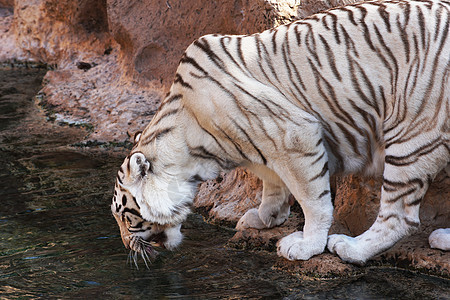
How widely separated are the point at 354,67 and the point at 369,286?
1154 mm

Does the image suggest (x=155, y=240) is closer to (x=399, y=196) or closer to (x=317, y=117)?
(x=317, y=117)

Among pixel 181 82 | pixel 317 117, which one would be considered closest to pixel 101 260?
pixel 181 82

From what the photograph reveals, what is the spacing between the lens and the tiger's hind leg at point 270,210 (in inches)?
156

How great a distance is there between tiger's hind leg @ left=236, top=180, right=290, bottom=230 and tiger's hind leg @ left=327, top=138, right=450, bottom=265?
23.4 inches

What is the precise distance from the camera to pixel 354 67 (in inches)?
132

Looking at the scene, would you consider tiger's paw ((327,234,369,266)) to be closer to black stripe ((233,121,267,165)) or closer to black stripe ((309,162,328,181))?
black stripe ((309,162,328,181))

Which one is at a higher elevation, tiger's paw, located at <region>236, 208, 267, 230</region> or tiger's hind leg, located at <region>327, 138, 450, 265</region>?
tiger's hind leg, located at <region>327, 138, 450, 265</region>

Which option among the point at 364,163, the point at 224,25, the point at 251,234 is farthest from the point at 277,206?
the point at 224,25

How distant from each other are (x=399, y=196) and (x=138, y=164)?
1405mm

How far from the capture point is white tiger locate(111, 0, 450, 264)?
3.26m

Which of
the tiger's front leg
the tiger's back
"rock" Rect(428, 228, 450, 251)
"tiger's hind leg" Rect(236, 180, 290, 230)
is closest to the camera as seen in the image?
the tiger's back

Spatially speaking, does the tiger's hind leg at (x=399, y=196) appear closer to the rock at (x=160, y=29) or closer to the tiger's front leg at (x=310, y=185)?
the tiger's front leg at (x=310, y=185)

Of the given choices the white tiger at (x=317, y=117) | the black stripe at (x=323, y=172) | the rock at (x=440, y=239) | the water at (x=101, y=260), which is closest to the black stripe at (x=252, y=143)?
the white tiger at (x=317, y=117)

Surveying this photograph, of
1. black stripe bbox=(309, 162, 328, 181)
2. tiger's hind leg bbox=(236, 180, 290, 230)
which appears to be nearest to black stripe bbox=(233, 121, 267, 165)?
black stripe bbox=(309, 162, 328, 181)
